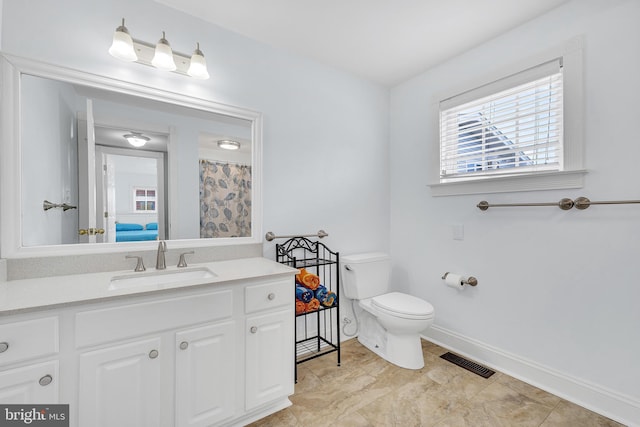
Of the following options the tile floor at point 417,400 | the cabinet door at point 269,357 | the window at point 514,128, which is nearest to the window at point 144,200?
the cabinet door at point 269,357

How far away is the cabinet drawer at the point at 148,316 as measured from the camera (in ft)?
3.51

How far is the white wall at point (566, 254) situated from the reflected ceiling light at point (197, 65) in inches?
72.2

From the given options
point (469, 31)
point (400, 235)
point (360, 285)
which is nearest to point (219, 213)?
point (360, 285)

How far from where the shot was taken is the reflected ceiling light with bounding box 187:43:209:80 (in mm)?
1652

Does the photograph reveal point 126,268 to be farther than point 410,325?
No

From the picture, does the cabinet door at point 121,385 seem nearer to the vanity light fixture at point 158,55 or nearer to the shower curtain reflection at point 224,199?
the shower curtain reflection at point 224,199

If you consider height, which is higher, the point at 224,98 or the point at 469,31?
the point at 469,31

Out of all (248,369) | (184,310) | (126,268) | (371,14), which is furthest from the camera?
(371,14)

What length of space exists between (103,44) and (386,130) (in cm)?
224

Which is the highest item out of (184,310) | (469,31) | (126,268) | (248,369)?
(469,31)

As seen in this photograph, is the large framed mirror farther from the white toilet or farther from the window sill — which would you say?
the window sill

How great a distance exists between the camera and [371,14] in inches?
70.6

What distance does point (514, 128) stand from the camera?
6.39 feet

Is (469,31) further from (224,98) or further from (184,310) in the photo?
(184,310)
